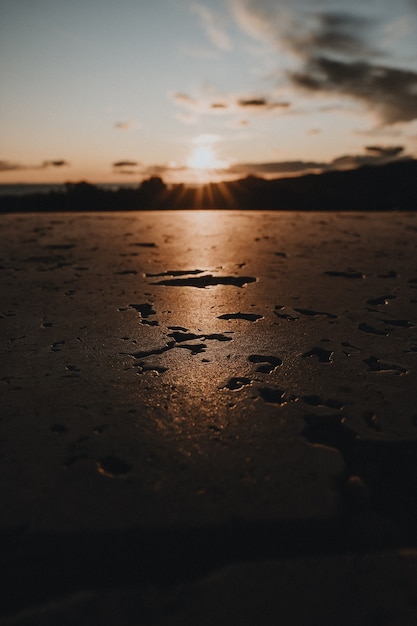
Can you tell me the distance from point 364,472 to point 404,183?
33.8ft

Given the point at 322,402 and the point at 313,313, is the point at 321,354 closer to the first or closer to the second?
the point at 322,402

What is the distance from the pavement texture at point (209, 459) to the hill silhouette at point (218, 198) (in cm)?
691

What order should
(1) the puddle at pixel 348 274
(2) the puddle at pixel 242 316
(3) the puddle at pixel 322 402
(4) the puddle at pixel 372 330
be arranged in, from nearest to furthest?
(3) the puddle at pixel 322 402
(4) the puddle at pixel 372 330
(2) the puddle at pixel 242 316
(1) the puddle at pixel 348 274

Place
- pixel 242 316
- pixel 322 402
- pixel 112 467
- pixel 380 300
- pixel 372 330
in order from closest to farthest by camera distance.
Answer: pixel 112 467
pixel 322 402
pixel 372 330
pixel 242 316
pixel 380 300

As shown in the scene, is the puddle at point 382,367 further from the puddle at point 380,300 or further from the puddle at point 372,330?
the puddle at point 380,300

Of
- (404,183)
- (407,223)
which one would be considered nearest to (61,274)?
(407,223)

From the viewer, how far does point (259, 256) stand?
272cm

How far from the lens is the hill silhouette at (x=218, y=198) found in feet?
27.2

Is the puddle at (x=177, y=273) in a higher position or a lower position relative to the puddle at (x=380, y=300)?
higher

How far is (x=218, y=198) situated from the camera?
8.69 meters

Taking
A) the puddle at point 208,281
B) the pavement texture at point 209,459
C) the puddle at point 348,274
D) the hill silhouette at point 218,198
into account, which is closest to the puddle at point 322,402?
the pavement texture at point 209,459

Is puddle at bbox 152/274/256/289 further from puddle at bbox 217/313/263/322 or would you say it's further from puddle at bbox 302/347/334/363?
puddle at bbox 302/347/334/363

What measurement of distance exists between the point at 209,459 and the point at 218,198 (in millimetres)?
8295

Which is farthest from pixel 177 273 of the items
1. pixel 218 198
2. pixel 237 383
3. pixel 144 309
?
pixel 218 198
